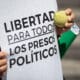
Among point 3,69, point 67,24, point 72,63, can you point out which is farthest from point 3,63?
point 72,63

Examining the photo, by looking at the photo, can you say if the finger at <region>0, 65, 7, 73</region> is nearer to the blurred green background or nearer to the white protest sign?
the white protest sign

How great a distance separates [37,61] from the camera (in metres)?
2.06

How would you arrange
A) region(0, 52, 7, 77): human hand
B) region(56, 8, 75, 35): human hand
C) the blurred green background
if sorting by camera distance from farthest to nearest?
1. the blurred green background
2. region(56, 8, 75, 35): human hand
3. region(0, 52, 7, 77): human hand

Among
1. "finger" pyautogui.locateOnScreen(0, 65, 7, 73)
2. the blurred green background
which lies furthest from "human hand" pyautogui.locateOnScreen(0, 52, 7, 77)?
the blurred green background

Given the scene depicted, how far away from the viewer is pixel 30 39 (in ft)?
6.63

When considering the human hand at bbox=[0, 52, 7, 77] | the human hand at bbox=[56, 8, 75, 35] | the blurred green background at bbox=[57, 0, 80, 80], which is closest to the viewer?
the human hand at bbox=[0, 52, 7, 77]

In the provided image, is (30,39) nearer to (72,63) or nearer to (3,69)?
(3,69)

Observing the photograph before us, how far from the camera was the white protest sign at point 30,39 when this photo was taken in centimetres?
193

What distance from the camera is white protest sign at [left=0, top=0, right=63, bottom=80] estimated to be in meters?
1.93

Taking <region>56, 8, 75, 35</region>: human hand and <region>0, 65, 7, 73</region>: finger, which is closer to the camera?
<region>0, 65, 7, 73</region>: finger

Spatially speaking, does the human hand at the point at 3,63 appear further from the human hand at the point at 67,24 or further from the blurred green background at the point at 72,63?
the blurred green background at the point at 72,63

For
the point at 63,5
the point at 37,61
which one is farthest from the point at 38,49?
the point at 63,5

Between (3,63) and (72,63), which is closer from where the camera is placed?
(3,63)

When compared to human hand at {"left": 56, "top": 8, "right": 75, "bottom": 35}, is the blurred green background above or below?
below
